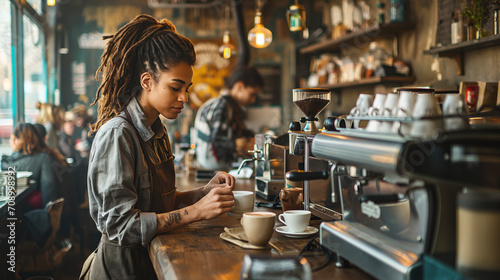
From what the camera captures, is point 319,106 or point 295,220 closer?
point 295,220

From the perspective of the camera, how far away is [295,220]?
5.30 feet

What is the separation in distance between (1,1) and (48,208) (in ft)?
7.37

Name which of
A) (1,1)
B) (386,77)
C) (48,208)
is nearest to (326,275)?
(48,208)

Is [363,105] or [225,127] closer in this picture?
[363,105]

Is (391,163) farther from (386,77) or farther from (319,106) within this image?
(386,77)

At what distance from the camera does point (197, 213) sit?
1671mm

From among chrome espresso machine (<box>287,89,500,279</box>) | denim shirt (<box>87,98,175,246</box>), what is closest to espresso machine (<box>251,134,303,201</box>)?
denim shirt (<box>87,98,175,246</box>)

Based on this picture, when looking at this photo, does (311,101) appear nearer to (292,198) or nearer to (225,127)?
(292,198)

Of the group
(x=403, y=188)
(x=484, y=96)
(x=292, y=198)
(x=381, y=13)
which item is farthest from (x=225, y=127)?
(x=403, y=188)

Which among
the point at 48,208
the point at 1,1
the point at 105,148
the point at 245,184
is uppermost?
the point at 1,1

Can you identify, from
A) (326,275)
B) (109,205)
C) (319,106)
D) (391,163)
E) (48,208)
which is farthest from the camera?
(48,208)

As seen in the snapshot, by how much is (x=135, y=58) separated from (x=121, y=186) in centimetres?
53

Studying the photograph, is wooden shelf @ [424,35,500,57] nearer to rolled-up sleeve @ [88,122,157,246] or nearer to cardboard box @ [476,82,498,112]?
cardboard box @ [476,82,498,112]

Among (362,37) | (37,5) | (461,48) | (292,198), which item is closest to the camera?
(292,198)
